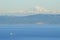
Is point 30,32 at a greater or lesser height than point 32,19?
lesser

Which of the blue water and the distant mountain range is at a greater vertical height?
the distant mountain range

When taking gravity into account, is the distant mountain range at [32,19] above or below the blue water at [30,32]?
above
